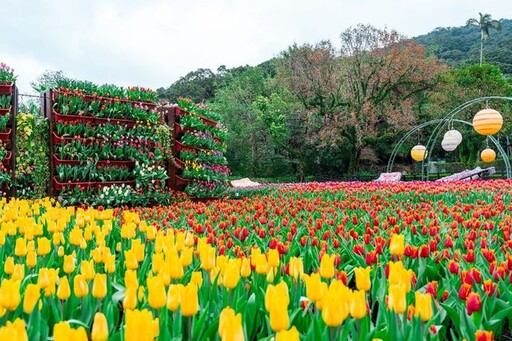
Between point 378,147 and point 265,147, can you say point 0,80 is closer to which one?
point 265,147

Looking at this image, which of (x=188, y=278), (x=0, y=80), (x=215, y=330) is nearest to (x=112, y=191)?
(x=0, y=80)

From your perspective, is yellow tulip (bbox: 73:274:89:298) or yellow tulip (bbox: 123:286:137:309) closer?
yellow tulip (bbox: 123:286:137:309)

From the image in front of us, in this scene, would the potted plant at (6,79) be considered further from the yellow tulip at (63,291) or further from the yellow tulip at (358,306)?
the yellow tulip at (358,306)

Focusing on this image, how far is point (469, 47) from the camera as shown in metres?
60.4

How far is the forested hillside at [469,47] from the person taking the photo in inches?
1963

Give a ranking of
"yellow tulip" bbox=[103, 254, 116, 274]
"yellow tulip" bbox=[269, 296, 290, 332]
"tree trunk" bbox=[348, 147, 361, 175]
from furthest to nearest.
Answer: "tree trunk" bbox=[348, 147, 361, 175]
"yellow tulip" bbox=[103, 254, 116, 274]
"yellow tulip" bbox=[269, 296, 290, 332]

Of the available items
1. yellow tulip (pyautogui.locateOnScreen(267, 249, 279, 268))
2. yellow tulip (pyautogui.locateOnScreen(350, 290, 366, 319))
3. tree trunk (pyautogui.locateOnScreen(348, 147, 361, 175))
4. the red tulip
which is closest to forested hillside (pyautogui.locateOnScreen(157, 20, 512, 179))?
tree trunk (pyautogui.locateOnScreen(348, 147, 361, 175))

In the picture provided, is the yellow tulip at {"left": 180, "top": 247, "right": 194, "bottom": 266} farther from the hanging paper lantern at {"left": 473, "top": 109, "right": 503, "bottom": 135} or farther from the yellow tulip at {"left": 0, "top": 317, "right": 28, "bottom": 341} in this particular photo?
the hanging paper lantern at {"left": 473, "top": 109, "right": 503, "bottom": 135}

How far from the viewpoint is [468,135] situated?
31406 mm

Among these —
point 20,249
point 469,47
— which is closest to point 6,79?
point 20,249

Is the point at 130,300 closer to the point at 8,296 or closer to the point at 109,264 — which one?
the point at 8,296

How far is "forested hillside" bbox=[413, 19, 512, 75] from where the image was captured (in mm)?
49872

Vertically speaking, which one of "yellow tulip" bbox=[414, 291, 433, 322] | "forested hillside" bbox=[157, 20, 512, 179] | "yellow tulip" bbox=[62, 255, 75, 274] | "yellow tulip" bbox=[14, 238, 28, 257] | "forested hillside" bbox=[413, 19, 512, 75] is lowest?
"yellow tulip" bbox=[414, 291, 433, 322]

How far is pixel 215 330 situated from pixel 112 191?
691 cm
